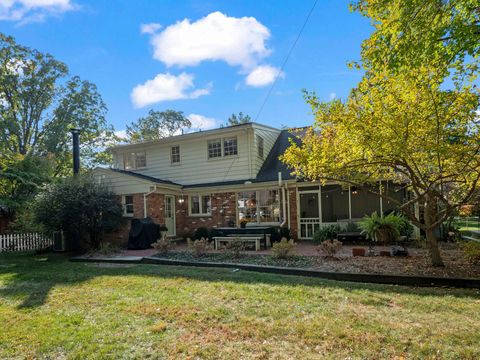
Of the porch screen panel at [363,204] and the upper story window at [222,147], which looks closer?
the porch screen panel at [363,204]

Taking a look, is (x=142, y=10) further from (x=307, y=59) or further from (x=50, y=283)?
(x=50, y=283)

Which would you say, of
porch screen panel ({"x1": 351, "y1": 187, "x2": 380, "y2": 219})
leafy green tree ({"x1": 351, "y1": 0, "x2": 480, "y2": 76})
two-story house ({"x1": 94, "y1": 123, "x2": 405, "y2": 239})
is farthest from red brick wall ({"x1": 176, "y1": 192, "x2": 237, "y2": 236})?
leafy green tree ({"x1": 351, "y1": 0, "x2": 480, "y2": 76})

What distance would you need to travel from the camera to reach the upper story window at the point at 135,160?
18.6 m

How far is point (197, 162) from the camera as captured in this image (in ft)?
56.0

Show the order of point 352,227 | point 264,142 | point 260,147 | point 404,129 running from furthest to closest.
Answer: point 264,142 < point 260,147 < point 352,227 < point 404,129

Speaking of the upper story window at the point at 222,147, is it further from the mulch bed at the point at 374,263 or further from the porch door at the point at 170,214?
the mulch bed at the point at 374,263

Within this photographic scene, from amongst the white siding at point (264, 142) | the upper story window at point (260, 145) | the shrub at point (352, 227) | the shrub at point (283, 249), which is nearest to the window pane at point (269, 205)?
the white siding at point (264, 142)

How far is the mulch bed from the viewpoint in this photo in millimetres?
7348

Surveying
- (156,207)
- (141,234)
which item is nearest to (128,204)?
(156,207)

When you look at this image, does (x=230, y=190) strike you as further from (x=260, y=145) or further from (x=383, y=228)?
(x=383, y=228)

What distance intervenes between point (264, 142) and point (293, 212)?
4467 millimetres

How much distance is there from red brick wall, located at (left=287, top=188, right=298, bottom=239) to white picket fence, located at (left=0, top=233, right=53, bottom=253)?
34.6 feet

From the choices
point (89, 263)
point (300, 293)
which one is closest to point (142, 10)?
point (89, 263)

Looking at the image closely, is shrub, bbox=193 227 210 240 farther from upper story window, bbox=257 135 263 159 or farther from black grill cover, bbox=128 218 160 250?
upper story window, bbox=257 135 263 159
